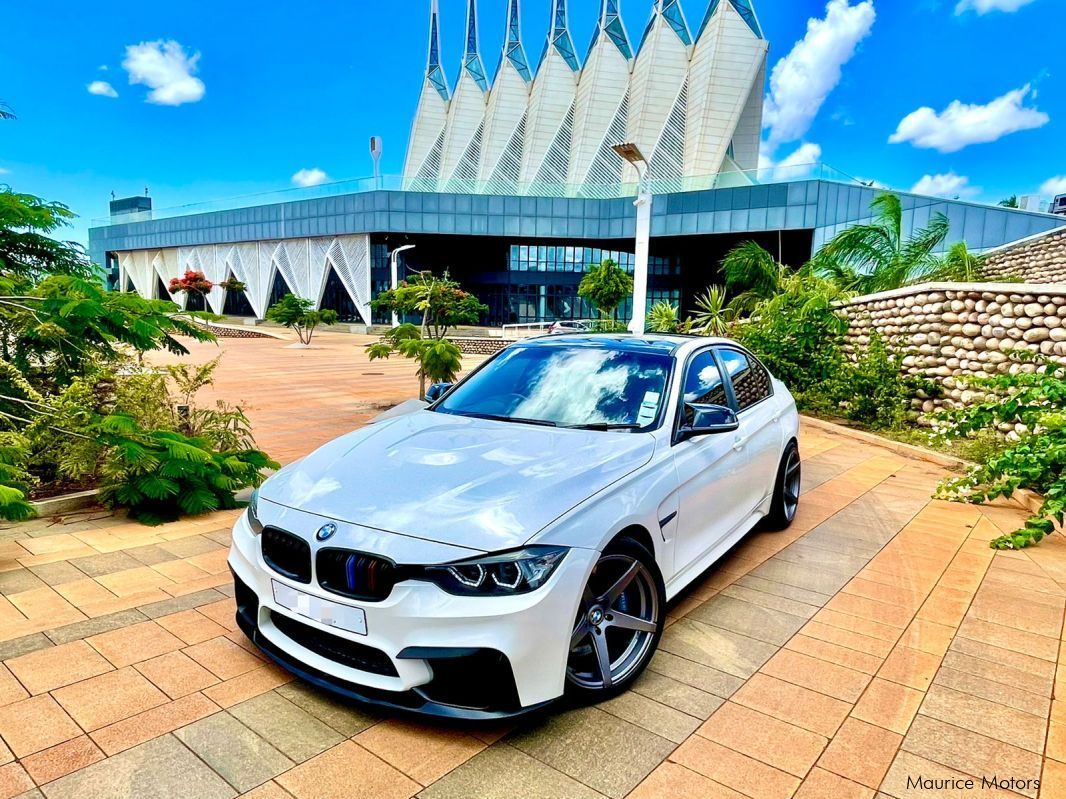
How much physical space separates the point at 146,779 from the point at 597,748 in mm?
1619

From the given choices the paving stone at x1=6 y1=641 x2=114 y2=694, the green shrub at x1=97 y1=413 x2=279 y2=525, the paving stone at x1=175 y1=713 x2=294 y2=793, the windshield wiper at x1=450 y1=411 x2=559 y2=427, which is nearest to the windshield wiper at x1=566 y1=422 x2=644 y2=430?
the windshield wiper at x1=450 y1=411 x2=559 y2=427

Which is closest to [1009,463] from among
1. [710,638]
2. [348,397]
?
[710,638]

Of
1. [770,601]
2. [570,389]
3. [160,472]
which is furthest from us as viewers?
[160,472]

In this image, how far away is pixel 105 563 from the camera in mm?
4250

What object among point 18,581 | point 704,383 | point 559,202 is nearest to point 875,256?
point 704,383

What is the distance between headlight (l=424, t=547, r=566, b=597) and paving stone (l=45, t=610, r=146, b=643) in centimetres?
214

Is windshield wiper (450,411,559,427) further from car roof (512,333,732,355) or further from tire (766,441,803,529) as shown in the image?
tire (766,441,803,529)

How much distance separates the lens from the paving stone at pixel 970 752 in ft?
8.07

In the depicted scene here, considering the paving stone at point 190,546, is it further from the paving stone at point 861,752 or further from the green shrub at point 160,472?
the paving stone at point 861,752

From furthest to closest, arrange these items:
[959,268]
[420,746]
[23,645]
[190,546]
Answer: [959,268] < [190,546] < [23,645] < [420,746]

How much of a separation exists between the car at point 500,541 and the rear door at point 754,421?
1.14ft

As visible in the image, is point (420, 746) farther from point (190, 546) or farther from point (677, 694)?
point (190, 546)

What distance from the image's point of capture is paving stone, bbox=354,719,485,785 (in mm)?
2369

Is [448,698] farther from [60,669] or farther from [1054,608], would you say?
[1054,608]
